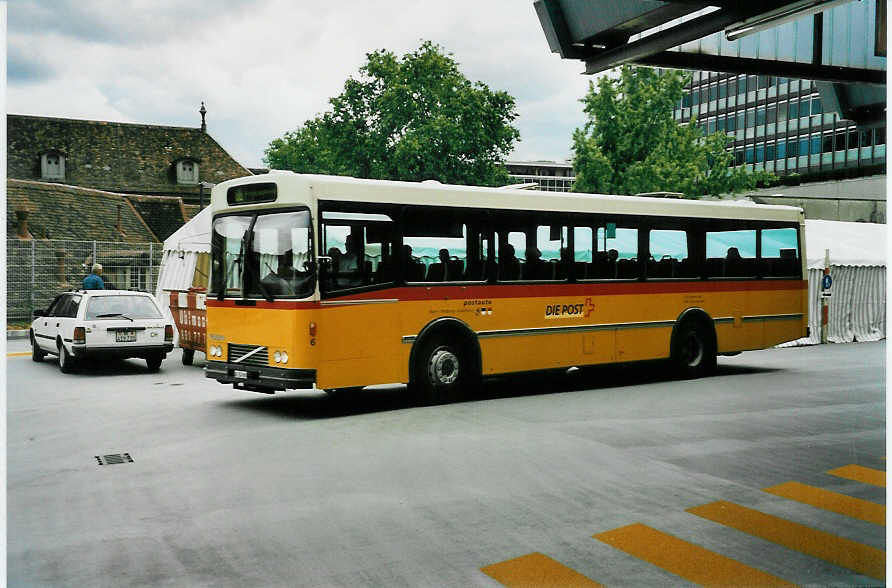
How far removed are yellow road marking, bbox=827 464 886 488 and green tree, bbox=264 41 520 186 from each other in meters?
39.3

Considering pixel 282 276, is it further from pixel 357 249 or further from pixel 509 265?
pixel 509 265

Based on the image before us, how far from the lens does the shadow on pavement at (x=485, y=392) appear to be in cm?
1174

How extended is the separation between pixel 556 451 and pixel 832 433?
10.7 feet

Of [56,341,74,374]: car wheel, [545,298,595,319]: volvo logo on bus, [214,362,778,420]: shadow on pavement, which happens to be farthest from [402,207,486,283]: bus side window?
[56,341,74,374]: car wheel

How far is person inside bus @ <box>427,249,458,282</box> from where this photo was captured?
1209 cm

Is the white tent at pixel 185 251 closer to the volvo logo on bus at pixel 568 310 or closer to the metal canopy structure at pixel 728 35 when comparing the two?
the volvo logo on bus at pixel 568 310

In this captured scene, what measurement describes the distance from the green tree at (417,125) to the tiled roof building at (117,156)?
734cm

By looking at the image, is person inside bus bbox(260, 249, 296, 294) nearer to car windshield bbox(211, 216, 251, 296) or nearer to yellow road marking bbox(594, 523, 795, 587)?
car windshield bbox(211, 216, 251, 296)

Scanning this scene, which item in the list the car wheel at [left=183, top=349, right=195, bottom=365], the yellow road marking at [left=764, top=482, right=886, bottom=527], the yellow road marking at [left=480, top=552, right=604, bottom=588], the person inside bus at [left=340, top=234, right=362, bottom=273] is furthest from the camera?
the car wheel at [left=183, top=349, right=195, bottom=365]

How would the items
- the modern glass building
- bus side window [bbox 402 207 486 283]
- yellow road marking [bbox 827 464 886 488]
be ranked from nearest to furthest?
yellow road marking [bbox 827 464 886 488] < bus side window [bbox 402 207 486 283] < the modern glass building

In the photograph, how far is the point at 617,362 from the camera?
559 inches

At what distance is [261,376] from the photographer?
11188 millimetres

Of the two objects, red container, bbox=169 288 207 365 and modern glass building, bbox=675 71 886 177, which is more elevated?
modern glass building, bbox=675 71 886 177

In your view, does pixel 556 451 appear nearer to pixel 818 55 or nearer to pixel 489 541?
pixel 489 541
